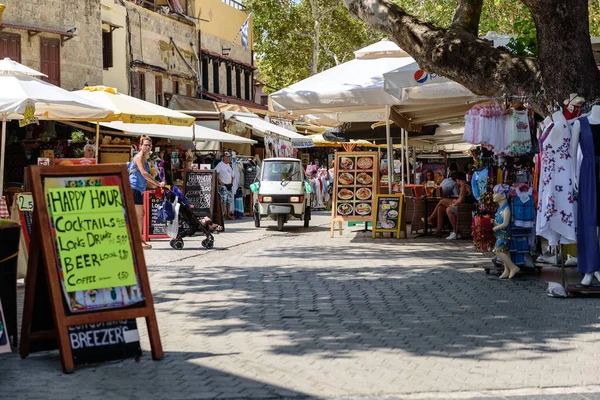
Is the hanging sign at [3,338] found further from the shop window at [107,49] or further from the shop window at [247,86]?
the shop window at [247,86]

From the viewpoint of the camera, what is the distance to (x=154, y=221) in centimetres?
1711

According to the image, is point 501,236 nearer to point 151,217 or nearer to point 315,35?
point 151,217

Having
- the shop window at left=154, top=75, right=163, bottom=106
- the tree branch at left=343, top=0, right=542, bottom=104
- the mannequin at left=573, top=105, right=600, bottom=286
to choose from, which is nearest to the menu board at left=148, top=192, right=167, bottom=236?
the tree branch at left=343, top=0, right=542, bottom=104

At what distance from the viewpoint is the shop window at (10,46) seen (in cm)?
2480

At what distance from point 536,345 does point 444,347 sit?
70 centimetres

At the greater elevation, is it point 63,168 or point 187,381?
point 63,168

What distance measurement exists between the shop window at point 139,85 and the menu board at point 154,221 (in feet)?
49.7

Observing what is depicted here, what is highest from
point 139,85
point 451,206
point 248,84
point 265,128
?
point 248,84

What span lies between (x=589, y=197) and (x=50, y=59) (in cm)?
1976

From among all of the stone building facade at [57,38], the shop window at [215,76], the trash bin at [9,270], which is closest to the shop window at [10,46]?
the stone building facade at [57,38]

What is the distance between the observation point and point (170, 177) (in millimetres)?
25578

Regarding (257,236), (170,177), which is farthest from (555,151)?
(170,177)

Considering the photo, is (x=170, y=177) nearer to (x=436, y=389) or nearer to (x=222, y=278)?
(x=222, y=278)

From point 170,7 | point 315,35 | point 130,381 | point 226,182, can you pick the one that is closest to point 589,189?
point 130,381
